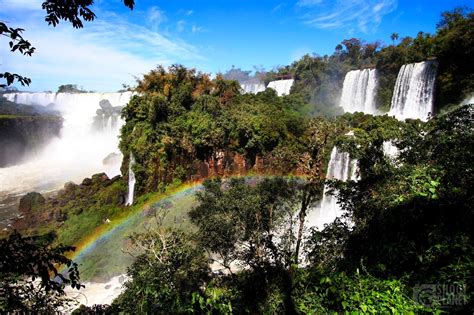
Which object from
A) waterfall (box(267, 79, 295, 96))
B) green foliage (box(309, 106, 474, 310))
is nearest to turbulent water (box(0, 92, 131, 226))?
waterfall (box(267, 79, 295, 96))

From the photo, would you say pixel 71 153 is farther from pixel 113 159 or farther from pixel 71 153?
pixel 113 159

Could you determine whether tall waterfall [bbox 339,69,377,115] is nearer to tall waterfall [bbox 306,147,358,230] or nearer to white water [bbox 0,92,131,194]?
tall waterfall [bbox 306,147,358,230]

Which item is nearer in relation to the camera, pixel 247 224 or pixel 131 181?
pixel 247 224

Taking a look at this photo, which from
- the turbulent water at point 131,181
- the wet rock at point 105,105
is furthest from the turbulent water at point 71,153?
the turbulent water at point 131,181

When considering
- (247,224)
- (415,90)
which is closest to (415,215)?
(247,224)

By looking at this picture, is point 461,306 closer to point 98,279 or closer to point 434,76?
point 98,279

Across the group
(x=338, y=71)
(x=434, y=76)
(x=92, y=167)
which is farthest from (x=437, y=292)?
(x=92, y=167)
